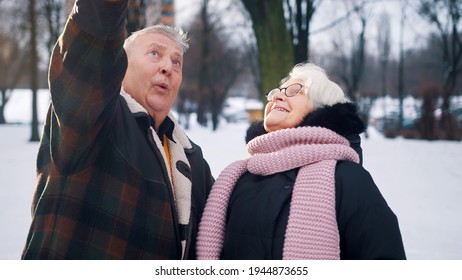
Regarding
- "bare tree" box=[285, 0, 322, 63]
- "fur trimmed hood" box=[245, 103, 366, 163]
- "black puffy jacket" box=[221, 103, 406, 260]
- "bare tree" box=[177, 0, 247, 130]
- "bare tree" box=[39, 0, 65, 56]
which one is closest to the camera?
"black puffy jacket" box=[221, 103, 406, 260]

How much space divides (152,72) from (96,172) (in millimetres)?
541

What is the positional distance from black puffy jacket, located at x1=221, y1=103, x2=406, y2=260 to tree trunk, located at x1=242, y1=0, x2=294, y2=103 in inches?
148

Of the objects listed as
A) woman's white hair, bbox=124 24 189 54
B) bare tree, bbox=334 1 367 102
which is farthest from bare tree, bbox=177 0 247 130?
woman's white hair, bbox=124 24 189 54

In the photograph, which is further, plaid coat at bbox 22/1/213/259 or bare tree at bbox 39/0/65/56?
bare tree at bbox 39/0/65/56

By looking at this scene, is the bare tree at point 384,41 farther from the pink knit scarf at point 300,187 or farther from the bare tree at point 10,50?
the pink knit scarf at point 300,187

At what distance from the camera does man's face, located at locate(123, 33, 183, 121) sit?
200 centimetres

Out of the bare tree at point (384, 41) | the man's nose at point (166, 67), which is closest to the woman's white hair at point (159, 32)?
the man's nose at point (166, 67)

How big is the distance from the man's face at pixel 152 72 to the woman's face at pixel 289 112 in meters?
0.46

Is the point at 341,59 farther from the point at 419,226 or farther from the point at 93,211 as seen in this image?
the point at 93,211

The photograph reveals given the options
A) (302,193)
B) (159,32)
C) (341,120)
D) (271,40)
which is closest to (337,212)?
(302,193)

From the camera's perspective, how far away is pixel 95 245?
1.71 m

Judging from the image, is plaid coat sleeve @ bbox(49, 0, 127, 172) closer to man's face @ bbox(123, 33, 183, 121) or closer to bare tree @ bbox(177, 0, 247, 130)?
man's face @ bbox(123, 33, 183, 121)

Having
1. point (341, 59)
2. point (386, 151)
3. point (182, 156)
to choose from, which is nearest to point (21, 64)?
point (341, 59)
